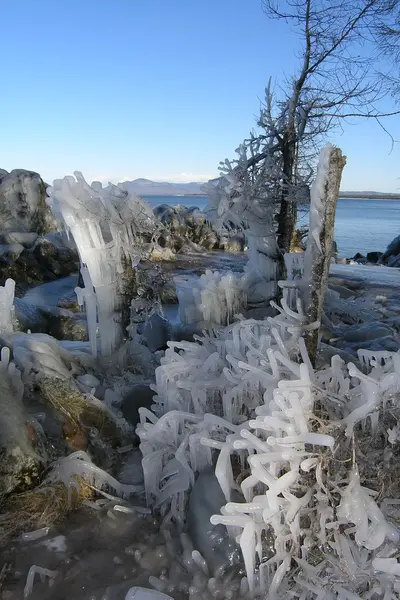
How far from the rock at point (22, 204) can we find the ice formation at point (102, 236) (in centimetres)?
1288

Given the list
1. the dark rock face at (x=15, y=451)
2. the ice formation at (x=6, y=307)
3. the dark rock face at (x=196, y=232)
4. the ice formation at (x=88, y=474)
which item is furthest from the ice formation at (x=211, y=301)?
the dark rock face at (x=196, y=232)

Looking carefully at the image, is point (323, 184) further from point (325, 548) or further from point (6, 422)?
point (6, 422)

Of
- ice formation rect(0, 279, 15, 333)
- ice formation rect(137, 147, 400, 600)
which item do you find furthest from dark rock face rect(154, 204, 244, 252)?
ice formation rect(137, 147, 400, 600)

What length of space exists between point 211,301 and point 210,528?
539 centimetres

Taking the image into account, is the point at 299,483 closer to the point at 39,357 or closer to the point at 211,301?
the point at 39,357

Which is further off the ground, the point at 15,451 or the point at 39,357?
the point at 39,357

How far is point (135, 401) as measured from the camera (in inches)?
211

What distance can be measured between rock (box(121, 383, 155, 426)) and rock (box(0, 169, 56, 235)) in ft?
46.7

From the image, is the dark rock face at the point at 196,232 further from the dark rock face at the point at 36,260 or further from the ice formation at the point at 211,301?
the ice formation at the point at 211,301

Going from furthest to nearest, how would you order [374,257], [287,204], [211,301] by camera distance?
[374,257] < [287,204] < [211,301]

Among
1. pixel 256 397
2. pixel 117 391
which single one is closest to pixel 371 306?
pixel 117 391

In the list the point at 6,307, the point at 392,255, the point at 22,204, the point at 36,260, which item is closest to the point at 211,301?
the point at 6,307

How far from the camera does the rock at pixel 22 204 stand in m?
17.9

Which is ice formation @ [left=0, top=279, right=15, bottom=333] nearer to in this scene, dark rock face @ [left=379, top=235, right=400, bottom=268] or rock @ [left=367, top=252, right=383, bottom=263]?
dark rock face @ [left=379, top=235, right=400, bottom=268]
